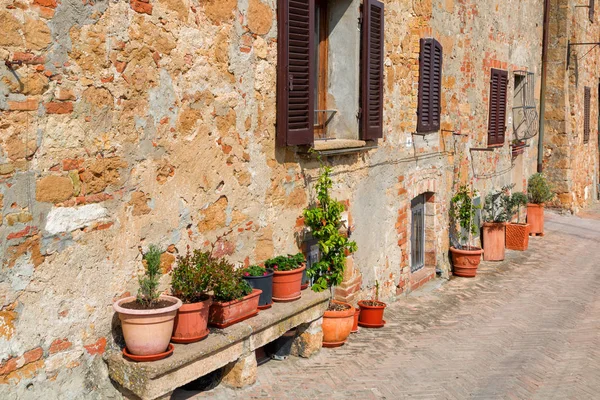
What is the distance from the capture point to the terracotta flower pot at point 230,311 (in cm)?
480

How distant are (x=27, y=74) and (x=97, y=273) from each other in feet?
4.25

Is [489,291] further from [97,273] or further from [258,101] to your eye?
[97,273]

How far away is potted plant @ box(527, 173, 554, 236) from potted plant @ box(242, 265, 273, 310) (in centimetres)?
910

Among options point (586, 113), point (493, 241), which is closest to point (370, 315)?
point (493, 241)

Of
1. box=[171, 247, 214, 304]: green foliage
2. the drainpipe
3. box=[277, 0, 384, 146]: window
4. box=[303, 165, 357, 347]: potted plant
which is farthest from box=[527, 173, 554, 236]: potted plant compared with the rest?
box=[171, 247, 214, 304]: green foliage

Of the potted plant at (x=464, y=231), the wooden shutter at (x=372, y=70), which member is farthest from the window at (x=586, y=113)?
the wooden shutter at (x=372, y=70)

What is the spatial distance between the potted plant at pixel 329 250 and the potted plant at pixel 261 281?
0.96m

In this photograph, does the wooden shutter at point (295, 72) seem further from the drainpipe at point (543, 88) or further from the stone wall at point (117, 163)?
the drainpipe at point (543, 88)

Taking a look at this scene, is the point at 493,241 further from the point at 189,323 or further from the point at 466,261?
the point at 189,323

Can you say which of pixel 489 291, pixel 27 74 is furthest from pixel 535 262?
pixel 27 74

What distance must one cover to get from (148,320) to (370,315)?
350 centimetres

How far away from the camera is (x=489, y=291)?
9.12 m

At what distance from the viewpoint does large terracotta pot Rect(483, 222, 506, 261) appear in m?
11.1

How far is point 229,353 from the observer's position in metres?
4.77
